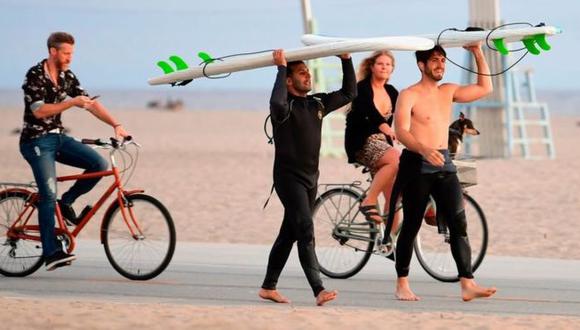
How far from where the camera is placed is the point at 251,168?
1054 inches

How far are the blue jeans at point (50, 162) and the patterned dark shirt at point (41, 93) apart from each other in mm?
72

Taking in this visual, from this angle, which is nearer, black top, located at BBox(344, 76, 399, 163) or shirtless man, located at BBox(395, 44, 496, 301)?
shirtless man, located at BBox(395, 44, 496, 301)

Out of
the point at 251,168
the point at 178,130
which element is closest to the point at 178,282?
the point at 251,168

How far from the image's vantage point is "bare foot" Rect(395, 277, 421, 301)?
9.23 metres

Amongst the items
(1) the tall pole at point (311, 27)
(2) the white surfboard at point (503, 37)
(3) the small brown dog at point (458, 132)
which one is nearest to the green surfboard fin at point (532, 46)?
(2) the white surfboard at point (503, 37)

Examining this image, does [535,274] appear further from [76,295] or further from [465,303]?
[76,295]

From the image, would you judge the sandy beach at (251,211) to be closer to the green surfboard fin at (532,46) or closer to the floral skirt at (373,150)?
the floral skirt at (373,150)

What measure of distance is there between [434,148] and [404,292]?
105 centimetres

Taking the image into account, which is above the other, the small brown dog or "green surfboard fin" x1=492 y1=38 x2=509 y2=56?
"green surfboard fin" x1=492 y1=38 x2=509 y2=56

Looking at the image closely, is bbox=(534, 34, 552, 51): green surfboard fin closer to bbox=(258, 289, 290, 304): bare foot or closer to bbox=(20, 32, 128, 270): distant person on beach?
bbox=(258, 289, 290, 304): bare foot

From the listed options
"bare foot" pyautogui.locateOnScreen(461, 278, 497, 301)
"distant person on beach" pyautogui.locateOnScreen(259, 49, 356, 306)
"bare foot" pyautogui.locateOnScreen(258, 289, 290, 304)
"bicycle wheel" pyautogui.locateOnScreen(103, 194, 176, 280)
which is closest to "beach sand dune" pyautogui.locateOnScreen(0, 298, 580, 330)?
"distant person on beach" pyautogui.locateOnScreen(259, 49, 356, 306)

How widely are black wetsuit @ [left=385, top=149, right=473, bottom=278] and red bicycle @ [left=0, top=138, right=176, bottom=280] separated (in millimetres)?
1770

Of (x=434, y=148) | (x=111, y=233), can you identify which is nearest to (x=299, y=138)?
(x=434, y=148)

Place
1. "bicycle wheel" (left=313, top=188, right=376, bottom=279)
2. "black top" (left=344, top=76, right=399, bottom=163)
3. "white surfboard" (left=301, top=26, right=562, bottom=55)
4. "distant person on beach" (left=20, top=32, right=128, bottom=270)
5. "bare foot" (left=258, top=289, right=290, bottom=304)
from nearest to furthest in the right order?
1. "white surfboard" (left=301, top=26, right=562, bottom=55)
2. "bare foot" (left=258, top=289, right=290, bottom=304)
3. "distant person on beach" (left=20, top=32, right=128, bottom=270)
4. "black top" (left=344, top=76, right=399, bottom=163)
5. "bicycle wheel" (left=313, top=188, right=376, bottom=279)
